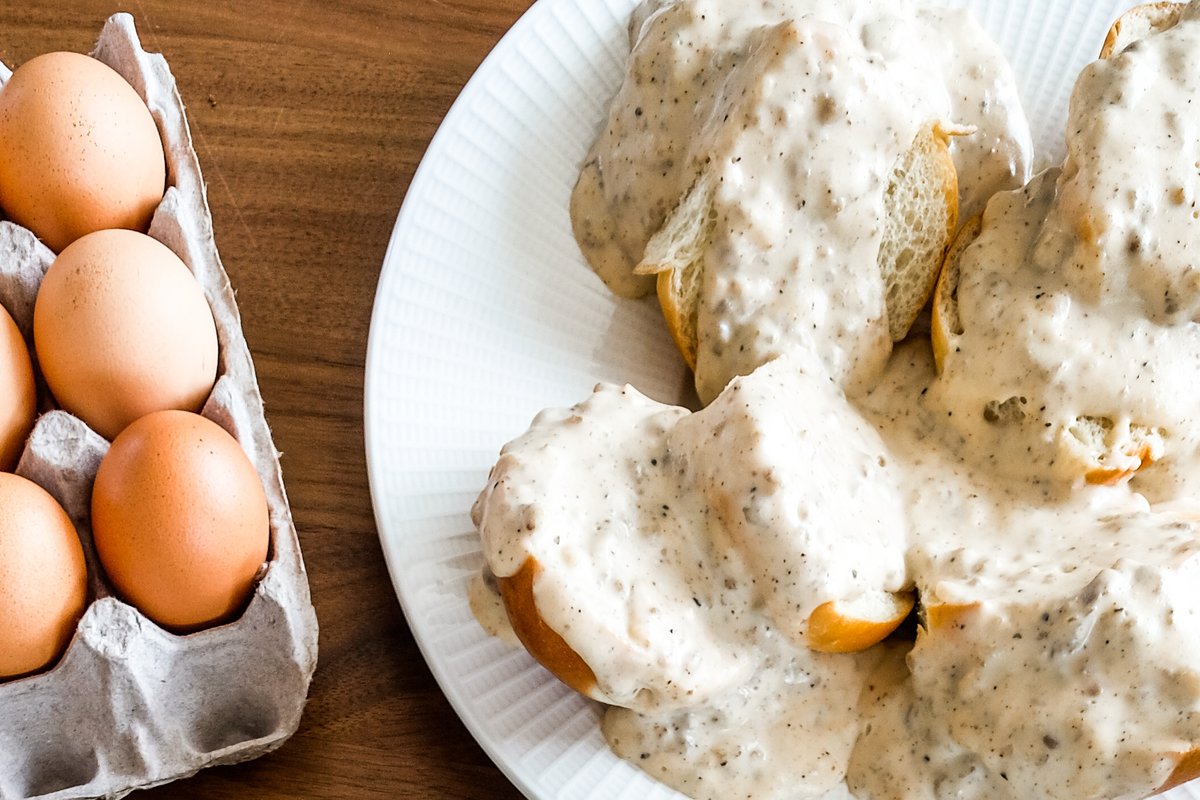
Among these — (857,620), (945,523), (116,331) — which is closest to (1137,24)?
(945,523)

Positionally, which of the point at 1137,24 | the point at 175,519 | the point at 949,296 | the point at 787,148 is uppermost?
the point at 1137,24

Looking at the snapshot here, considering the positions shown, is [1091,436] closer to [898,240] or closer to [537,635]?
[898,240]

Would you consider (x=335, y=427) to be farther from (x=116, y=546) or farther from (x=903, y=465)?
(x=903, y=465)

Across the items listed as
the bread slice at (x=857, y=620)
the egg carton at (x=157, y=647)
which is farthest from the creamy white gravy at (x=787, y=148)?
the egg carton at (x=157, y=647)

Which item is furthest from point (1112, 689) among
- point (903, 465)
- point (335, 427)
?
point (335, 427)

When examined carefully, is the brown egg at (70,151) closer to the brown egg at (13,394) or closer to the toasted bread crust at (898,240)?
the brown egg at (13,394)
